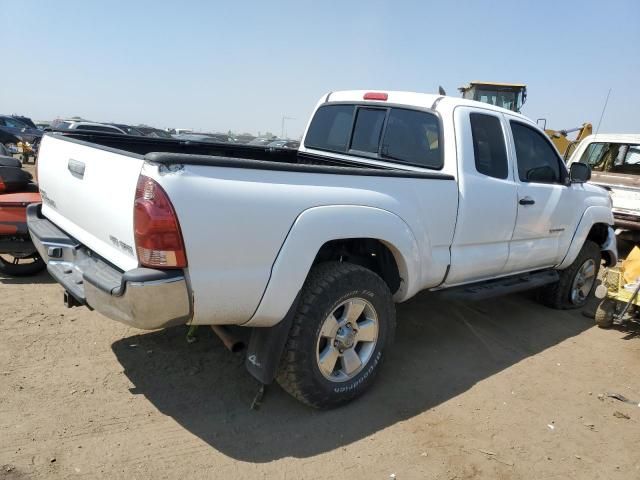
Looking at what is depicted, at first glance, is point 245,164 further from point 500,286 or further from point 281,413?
point 500,286

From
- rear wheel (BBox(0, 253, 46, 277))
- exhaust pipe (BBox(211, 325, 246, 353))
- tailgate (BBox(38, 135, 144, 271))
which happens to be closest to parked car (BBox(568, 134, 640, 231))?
exhaust pipe (BBox(211, 325, 246, 353))

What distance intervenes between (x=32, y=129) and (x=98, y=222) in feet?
75.0

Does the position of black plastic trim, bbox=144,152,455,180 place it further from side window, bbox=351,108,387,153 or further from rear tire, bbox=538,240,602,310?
rear tire, bbox=538,240,602,310

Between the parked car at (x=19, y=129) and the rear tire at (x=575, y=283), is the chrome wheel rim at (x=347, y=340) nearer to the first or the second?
the rear tire at (x=575, y=283)

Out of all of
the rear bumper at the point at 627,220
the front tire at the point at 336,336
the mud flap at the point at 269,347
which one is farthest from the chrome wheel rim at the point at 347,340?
the rear bumper at the point at 627,220

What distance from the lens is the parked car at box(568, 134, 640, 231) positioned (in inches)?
320

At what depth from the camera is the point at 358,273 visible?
3096 mm

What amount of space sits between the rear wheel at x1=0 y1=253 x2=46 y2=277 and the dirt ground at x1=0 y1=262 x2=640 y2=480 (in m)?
0.58

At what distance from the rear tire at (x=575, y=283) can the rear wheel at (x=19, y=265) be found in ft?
17.5

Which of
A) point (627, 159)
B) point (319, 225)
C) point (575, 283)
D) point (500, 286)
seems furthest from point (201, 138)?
point (319, 225)

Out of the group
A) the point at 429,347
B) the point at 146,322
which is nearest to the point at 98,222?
the point at 146,322

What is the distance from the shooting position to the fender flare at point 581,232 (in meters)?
5.10

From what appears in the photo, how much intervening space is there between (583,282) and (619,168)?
167 inches

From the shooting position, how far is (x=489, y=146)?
4.03 meters
